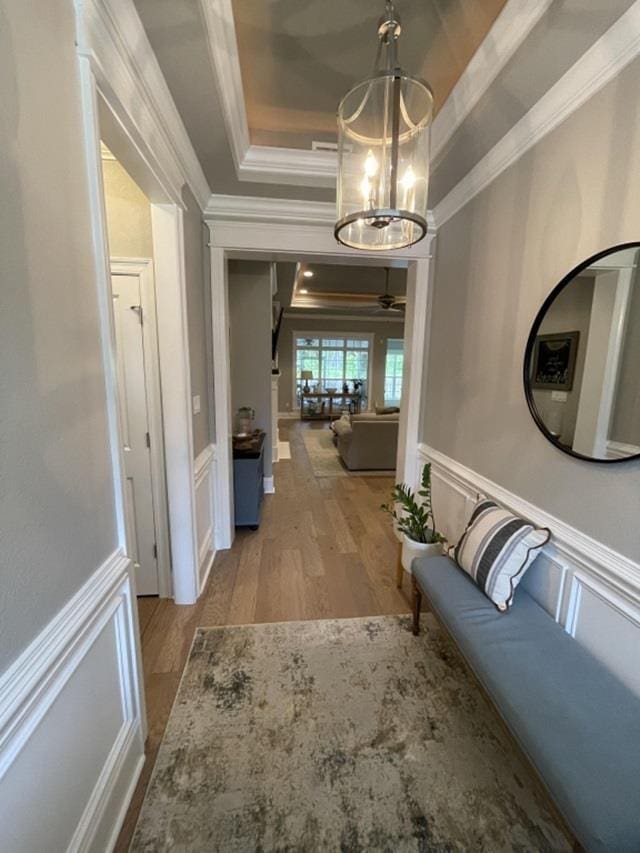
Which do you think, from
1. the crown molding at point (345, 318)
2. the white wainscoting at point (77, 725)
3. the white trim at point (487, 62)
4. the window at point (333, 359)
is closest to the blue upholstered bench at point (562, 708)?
the white wainscoting at point (77, 725)

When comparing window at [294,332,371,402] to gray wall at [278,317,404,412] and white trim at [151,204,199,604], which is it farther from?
white trim at [151,204,199,604]

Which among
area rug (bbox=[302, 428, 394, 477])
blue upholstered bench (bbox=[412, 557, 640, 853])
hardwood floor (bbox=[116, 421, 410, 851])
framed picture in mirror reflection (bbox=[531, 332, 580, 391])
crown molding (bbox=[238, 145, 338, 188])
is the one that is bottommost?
area rug (bbox=[302, 428, 394, 477])

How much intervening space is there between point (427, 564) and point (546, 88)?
2183 mm

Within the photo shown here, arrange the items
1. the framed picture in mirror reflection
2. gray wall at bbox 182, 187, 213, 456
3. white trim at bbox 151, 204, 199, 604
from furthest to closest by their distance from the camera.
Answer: gray wall at bbox 182, 187, 213, 456, white trim at bbox 151, 204, 199, 604, the framed picture in mirror reflection

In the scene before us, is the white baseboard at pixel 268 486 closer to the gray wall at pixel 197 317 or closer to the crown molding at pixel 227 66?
the gray wall at pixel 197 317

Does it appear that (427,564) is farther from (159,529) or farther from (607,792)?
(159,529)

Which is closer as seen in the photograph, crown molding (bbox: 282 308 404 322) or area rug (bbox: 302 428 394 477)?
area rug (bbox: 302 428 394 477)

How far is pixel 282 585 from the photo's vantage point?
8.27 feet

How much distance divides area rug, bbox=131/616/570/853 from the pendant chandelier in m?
1.93

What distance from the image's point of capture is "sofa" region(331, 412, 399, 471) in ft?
16.8

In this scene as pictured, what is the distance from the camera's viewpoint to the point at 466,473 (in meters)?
2.24

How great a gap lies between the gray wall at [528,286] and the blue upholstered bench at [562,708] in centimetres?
43

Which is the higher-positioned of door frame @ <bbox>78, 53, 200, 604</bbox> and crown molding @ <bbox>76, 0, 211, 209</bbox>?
crown molding @ <bbox>76, 0, 211, 209</bbox>

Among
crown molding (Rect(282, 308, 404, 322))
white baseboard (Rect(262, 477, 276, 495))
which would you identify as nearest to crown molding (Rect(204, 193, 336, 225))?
white baseboard (Rect(262, 477, 276, 495))
